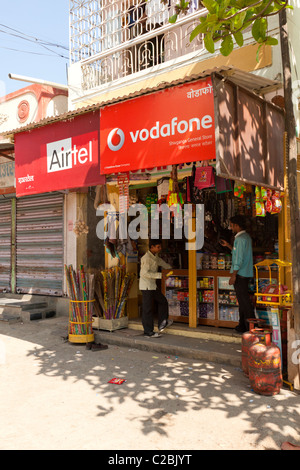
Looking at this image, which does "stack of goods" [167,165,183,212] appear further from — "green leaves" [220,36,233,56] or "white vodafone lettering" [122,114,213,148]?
"green leaves" [220,36,233,56]

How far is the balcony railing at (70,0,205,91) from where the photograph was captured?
827 cm

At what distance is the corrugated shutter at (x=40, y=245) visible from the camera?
10.7 metres

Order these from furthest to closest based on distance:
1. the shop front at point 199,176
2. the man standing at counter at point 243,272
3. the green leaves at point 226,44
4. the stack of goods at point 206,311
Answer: the stack of goods at point 206,311 → the man standing at counter at point 243,272 → the shop front at point 199,176 → the green leaves at point 226,44

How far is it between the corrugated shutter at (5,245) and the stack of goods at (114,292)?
18.3 feet

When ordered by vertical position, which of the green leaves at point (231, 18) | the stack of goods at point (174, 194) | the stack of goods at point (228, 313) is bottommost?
the stack of goods at point (228, 313)

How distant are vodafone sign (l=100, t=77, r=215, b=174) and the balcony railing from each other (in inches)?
98.8

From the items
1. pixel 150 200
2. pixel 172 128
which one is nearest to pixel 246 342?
pixel 172 128

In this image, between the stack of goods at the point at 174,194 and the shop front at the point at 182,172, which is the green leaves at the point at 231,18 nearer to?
the shop front at the point at 182,172

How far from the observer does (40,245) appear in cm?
1121

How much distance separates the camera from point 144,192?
896 cm

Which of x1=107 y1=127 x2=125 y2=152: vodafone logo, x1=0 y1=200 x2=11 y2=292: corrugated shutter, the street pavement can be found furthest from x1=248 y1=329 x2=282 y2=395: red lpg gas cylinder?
x1=0 y1=200 x2=11 y2=292: corrugated shutter

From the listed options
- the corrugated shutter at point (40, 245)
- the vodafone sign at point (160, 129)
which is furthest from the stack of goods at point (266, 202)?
the corrugated shutter at point (40, 245)

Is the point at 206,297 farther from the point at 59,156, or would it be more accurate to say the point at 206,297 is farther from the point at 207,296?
the point at 59,156
